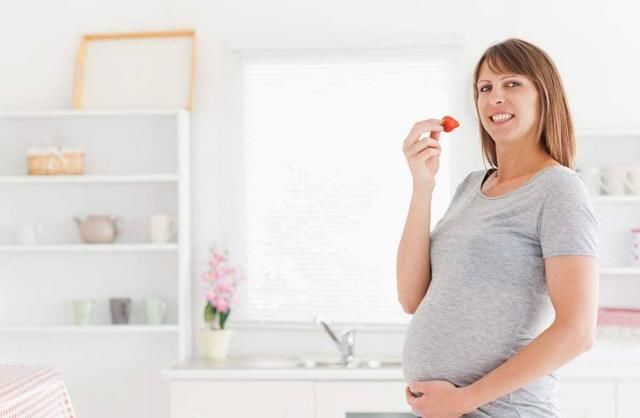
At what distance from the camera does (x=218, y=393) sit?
11.4 feet

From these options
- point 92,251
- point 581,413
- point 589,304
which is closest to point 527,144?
point 589,304

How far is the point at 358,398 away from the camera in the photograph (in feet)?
11.3

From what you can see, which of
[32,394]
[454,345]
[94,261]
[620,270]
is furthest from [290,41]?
[32,394]

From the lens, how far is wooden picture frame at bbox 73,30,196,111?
3945 mm

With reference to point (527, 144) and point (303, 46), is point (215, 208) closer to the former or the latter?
point (303, 46)

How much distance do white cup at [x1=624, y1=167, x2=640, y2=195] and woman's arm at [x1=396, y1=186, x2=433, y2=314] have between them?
2161 millimetres

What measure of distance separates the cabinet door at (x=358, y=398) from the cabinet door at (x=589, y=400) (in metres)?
0.57

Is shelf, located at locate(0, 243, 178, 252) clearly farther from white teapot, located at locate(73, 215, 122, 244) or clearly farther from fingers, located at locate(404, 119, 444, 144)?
fingers, located at locate(404, 119, 444, 144)

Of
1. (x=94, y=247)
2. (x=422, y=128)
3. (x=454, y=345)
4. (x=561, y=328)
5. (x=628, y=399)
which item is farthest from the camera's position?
(x=94, y=247)

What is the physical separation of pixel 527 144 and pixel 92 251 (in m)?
2.67

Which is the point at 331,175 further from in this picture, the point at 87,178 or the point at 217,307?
the point at 87,178

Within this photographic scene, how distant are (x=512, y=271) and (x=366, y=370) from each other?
197 cm

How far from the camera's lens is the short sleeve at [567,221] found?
4.85ft

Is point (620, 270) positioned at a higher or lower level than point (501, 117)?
lower
